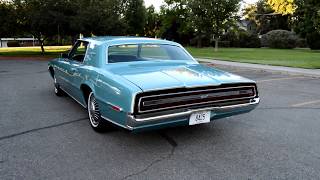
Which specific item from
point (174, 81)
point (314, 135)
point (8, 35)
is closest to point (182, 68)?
point (174, 81)

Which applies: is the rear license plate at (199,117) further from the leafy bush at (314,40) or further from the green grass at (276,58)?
the leafy bush at (314,40)

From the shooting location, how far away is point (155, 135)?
5008 millimetres

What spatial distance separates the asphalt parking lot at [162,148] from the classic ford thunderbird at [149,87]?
38 centimetres

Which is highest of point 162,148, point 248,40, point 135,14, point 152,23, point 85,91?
point 135,14

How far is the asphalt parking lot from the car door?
0.47 m

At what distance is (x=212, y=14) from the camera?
103 ft

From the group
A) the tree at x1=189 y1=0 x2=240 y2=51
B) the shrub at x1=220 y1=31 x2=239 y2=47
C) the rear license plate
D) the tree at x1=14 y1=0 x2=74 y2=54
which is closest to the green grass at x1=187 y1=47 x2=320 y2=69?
the tree at x1=189 y1=0 x2=240 y2=51

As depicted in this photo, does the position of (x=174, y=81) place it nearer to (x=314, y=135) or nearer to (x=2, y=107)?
(x=314, y=135)

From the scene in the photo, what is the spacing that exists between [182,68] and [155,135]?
1042 millimetres

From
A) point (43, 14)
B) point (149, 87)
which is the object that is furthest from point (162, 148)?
point (43, 14)

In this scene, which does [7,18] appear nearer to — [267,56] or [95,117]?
[267,56]

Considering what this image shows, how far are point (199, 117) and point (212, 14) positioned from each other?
28262 millimetres

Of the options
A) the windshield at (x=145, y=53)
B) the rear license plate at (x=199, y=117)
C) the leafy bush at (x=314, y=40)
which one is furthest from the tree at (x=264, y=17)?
the rear license plate at (x=199, y=117)

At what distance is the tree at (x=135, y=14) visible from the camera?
34.6 m
